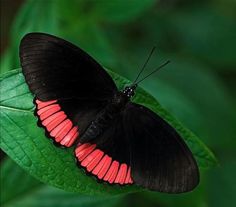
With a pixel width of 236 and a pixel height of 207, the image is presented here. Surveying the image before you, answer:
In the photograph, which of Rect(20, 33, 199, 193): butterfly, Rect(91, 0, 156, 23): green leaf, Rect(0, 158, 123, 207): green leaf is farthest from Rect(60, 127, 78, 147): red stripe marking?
Rect(91, 0, 156, 23): green leaf

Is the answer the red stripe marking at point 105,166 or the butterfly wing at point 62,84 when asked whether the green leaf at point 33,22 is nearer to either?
the butterfly wing at point 62,84

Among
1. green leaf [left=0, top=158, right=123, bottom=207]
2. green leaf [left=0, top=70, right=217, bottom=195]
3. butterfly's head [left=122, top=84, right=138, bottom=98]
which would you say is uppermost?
butterfly's head [left=122, top=84, right=138, bottom=98]

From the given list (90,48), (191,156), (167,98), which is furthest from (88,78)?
(167,98)

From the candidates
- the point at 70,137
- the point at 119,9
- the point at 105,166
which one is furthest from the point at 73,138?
the point at 119,9

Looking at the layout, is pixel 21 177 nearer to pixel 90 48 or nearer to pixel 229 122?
pixel 90 48

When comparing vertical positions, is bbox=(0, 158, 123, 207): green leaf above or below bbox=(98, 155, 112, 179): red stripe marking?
below

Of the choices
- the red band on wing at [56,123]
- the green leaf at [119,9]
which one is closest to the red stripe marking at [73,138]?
the red band on wing at [56,123]

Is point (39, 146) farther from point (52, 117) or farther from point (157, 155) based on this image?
point (157, 155)

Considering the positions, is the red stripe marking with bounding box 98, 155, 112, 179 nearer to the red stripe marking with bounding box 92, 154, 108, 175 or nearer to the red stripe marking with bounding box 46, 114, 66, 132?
the red stripe marking with bounding box 92, 154, 108, 175
